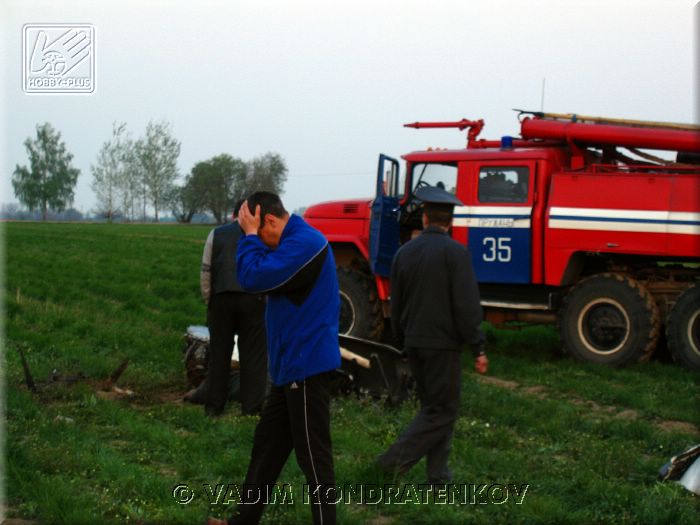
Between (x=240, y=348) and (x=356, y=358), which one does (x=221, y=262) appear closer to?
(x=240, y=348)

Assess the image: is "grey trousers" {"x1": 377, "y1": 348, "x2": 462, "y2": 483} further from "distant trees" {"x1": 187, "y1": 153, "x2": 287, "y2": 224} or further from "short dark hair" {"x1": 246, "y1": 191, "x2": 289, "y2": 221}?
"distant trees" {"x1": 187, "y1": 153, "x2": 287, "y2": 224}

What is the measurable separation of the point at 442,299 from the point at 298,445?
149 centimetres

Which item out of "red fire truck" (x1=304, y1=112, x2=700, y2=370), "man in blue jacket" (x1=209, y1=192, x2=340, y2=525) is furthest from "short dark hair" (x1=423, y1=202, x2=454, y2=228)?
"red fire truck" (x1=304, y1=112, x2=700, y2=370)

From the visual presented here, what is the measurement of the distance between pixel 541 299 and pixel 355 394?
360 cm

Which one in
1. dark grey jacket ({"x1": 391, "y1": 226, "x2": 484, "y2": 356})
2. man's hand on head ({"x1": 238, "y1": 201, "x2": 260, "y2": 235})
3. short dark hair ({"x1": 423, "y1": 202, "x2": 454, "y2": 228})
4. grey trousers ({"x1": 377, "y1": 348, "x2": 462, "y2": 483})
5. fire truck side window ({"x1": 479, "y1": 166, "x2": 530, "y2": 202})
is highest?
fire truck side window ({"x1": 479, "y1": 166, "x2": 530, "y2": 202})

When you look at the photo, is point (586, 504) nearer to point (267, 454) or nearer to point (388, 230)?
point (267, 454)

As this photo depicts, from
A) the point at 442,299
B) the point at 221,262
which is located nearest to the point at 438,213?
the point at 442,299

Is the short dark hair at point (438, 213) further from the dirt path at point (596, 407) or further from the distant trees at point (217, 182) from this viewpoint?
the distant trees at point (217, 182)

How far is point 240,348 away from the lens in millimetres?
7105

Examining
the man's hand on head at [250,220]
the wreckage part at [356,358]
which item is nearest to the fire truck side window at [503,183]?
the wreckage part at [356,358]

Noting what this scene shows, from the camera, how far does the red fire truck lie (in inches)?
378

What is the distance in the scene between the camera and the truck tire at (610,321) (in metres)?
9.62

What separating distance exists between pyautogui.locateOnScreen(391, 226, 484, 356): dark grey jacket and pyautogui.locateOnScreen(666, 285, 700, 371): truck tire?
4.79m

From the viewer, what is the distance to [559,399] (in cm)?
834
